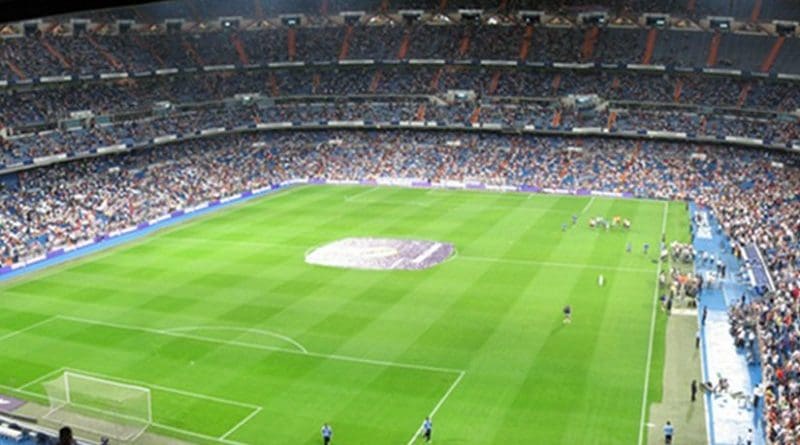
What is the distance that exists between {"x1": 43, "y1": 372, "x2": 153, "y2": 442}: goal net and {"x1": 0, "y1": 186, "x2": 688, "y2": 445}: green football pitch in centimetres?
74

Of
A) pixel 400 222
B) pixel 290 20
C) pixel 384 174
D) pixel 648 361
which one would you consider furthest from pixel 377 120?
pixel 648 361

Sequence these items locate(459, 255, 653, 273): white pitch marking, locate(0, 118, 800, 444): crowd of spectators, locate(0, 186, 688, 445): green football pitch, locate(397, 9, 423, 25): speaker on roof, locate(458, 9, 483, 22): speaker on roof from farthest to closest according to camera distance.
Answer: locate(397, 9, 423, 25): speaker on roof, locate(458, 9, 483, 22): speaker on roof, locate(0, 118, 800, 444): crowd of spectators, locate(459, 255, 653, 273): white pitch marking, locate(0, 186, 688, 445): green football pitch

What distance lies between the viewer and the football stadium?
91.9ft

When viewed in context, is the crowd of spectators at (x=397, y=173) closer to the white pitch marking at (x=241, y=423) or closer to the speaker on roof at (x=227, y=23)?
the speaker on roof at (x=227, y=23)

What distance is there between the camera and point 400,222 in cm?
5903

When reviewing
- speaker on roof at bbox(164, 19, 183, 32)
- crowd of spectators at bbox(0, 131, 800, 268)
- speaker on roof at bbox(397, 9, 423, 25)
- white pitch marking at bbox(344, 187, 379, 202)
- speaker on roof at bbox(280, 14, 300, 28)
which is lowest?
white pitch marking at bbox(344, 187, 379, 202)

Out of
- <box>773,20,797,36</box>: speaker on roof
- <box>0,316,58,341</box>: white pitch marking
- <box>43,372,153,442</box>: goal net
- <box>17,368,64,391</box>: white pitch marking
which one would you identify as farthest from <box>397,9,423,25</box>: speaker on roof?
<box>43,372,153,442</box>: goal net

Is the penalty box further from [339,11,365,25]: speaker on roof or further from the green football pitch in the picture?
[339,11,365,25]: speaker on roof

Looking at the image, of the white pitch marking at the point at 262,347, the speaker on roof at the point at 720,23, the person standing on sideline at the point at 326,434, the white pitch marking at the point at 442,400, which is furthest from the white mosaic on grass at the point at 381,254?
the speaker on roof at the point at 720,23

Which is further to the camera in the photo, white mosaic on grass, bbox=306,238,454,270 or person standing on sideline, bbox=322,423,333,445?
white mosaic on grass, bbox=306,238,454,270

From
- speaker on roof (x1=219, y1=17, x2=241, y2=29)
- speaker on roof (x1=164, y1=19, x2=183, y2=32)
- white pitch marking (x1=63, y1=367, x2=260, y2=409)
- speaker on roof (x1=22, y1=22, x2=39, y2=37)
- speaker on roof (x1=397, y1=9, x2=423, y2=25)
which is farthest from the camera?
speaker on roof (x1=397, y1=9, x2=423, y2=25)

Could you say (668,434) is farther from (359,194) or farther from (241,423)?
(359,194)

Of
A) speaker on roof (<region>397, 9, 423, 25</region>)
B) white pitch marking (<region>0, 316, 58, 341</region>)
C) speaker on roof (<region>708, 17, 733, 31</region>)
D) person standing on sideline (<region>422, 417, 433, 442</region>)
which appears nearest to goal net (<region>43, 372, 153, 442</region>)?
white pitch marking (<region>0, 316, 58, 341</region>)

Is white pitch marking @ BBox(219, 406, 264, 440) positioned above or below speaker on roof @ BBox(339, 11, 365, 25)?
below
